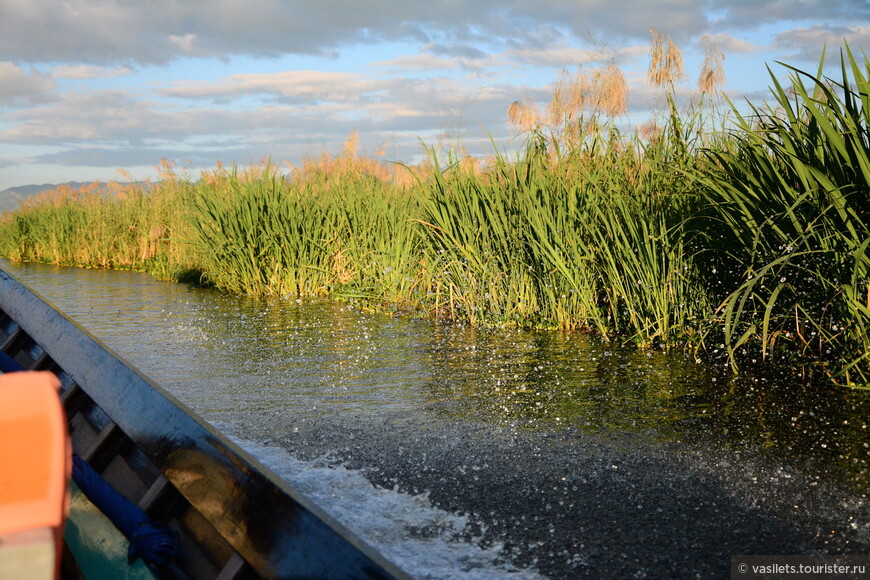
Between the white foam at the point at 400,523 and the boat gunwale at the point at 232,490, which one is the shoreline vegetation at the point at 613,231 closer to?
the white foam at the point at 400,523

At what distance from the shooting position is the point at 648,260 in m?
6.72

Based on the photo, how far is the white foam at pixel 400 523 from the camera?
312 cm

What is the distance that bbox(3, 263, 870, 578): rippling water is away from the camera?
3.38 meters

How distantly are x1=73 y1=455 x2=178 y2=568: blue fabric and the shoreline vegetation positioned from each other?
11.7 ft

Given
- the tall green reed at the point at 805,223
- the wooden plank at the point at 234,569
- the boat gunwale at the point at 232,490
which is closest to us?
the boat gunwale at the point at 232,490

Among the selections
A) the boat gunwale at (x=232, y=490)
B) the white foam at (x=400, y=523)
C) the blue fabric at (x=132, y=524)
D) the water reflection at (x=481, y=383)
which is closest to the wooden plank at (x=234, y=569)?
the boat gunwale at (x=232, y=490)

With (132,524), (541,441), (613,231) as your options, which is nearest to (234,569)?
(132,524)

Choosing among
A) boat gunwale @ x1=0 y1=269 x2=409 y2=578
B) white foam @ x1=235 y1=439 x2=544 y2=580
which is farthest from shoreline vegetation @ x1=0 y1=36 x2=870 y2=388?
boat gunwale @ x1=0 y1=269 x2=409 y2=578

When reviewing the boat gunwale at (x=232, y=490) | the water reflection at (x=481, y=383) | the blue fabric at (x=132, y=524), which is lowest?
the water reflection at (x=481, y=383)

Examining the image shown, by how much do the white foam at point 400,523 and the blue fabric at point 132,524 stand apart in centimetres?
126

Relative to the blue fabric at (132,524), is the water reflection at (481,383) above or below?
below

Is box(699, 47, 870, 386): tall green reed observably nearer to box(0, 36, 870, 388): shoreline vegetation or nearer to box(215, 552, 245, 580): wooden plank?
box(0, 36, 870, 388): shoreline vegetation

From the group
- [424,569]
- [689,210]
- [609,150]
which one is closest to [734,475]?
[424,569]

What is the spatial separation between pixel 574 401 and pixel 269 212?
6.88 meters
